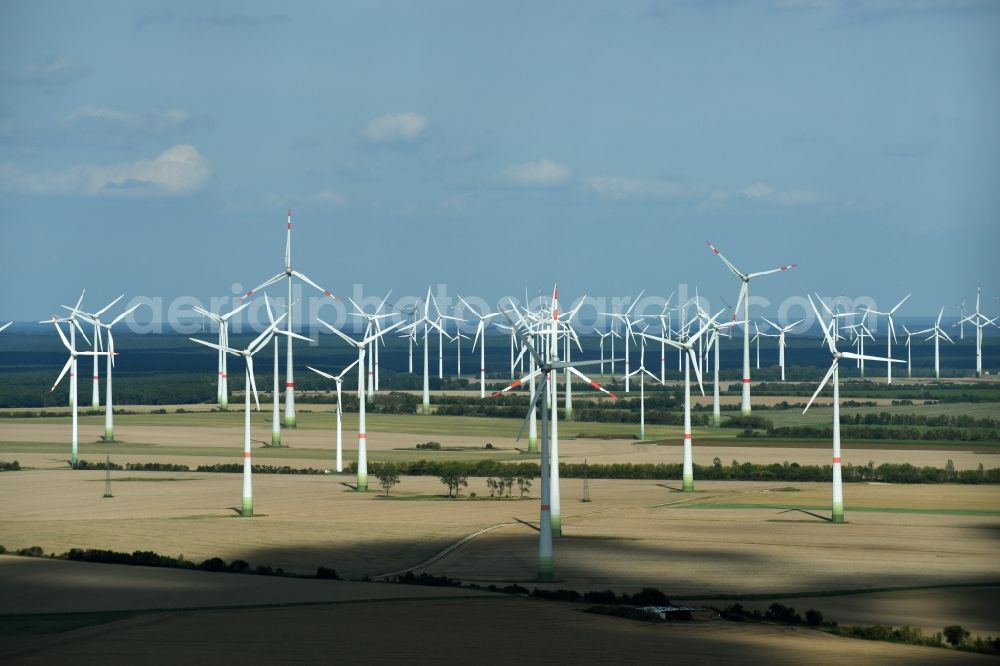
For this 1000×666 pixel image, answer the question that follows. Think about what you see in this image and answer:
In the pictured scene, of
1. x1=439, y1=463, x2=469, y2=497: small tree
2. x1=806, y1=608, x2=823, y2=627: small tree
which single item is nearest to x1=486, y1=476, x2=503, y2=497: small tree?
x1=439, y1=463, x2=469, y2=497: small tree

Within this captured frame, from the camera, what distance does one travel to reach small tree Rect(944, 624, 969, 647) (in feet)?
142

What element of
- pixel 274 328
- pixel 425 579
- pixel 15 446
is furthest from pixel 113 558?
pixel 15 446

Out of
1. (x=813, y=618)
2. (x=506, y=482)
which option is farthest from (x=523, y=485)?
(x=813, y=618)

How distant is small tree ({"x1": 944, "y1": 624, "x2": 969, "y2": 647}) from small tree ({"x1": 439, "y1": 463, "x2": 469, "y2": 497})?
47023 mm

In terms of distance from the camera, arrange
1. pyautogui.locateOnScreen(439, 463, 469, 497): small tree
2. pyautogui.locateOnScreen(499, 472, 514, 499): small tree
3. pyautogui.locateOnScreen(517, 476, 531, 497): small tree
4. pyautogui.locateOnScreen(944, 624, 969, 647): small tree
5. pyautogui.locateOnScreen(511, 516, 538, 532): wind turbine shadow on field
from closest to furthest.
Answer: pyautogui.locateOnScreen(944, 624, 969, 647): small tree
pyautogui.locateOnScreen(511, 516, 538, 532): wind turbine shadow on field
pyautogui.locateOnScreen(439, 463, 469, 497): small tree
pyautogui.locateOnScreen(499, 472, 514, 499): small tree
pyautogui.locateOnScreen(517, 476, 531, 497): small tree

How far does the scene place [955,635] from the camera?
144ft

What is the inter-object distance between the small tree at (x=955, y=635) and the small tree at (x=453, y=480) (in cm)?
4702

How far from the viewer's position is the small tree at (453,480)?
89438 mm

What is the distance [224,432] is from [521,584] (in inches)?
3520

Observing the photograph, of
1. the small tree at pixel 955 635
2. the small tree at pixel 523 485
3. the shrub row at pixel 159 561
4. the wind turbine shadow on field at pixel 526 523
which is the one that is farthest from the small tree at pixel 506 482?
the small tree at pixel 955 635

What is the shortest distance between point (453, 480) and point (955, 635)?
159 feet

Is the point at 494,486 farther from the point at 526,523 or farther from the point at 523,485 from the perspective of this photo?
the point at 526,523

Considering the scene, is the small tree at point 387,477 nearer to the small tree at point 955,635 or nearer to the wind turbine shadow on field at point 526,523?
the wind turbine shadow on field at point 526,523

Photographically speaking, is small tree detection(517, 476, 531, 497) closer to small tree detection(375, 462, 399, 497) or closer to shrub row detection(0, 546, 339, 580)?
small tree detection(375, 462, 399, 497)
